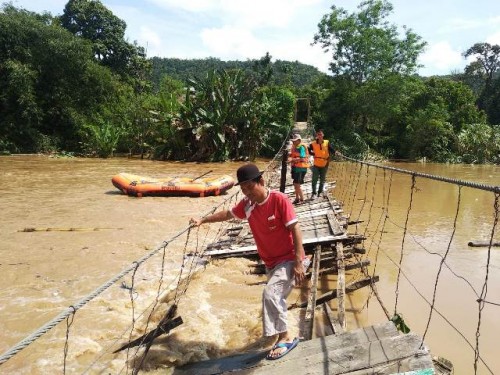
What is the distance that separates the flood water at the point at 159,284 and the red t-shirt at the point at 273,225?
1127 mm

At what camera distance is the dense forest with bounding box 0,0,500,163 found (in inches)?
763

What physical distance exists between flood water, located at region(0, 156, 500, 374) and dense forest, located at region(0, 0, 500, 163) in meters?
9.31

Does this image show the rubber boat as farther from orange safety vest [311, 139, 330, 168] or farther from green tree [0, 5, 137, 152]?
green tree [0, 5, 137, 152]

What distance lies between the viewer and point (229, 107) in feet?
61.6

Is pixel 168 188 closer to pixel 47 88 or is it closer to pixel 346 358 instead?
pixel 346 358

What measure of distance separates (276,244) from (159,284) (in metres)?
2.55

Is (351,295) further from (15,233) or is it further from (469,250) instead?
(15,233)

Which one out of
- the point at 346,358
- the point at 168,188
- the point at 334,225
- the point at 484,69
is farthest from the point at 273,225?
the point at 484,69

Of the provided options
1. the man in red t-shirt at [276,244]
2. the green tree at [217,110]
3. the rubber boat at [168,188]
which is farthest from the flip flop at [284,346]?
the green tree at [217,110]

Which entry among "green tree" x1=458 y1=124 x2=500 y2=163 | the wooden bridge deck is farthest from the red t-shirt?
"green tree" x1=458 y1=124 x2=500 y2=163

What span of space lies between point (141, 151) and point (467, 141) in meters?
18.0

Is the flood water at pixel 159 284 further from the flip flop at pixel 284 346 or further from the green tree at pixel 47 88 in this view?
the green tree at pixel 47 88

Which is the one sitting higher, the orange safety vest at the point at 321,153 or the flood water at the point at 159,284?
the orange safety vest at the point at 321,153

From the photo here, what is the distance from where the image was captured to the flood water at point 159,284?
3.76 meters
